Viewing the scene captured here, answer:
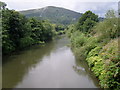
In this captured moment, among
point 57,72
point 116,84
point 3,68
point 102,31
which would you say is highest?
point 102,31

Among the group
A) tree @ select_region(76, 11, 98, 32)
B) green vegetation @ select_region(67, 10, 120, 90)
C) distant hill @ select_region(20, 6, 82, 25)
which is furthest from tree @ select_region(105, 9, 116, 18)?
distant hill @ select_region(20, 6, 82, 25)

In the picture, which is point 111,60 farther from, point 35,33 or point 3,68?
point 35,33

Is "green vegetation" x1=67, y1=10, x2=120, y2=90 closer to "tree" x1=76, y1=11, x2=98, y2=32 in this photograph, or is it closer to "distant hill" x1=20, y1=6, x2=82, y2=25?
"tree" x1=76, y1=11, x2=98, y2=32

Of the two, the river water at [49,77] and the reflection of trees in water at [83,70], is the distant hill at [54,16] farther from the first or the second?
the river water at [49,77]

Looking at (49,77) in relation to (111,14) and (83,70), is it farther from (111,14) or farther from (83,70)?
(111,14)

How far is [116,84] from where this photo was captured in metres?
7.57

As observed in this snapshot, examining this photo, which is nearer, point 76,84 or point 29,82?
point 76,84

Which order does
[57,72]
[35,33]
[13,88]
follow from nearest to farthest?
[13,88] < [57,72] < [35,33]

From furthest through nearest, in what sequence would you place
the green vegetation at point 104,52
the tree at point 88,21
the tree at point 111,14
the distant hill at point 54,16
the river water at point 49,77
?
the distant hill at point 54,16
the tree at point 88,21
the tree at point 111,14
the river water at point 49,77
the green vegetation at point 104,52

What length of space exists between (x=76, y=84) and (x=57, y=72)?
309cm

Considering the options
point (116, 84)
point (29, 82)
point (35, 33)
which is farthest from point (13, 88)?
point (35, 33)

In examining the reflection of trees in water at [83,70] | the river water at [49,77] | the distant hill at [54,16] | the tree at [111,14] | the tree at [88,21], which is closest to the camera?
the river water at [49,77]

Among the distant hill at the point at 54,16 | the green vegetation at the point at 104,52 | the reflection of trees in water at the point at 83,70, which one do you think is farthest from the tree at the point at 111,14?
the distant hill at the point at 54,16

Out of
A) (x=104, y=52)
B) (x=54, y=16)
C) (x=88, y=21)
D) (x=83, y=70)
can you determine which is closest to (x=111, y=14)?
(x=104, y=52)
